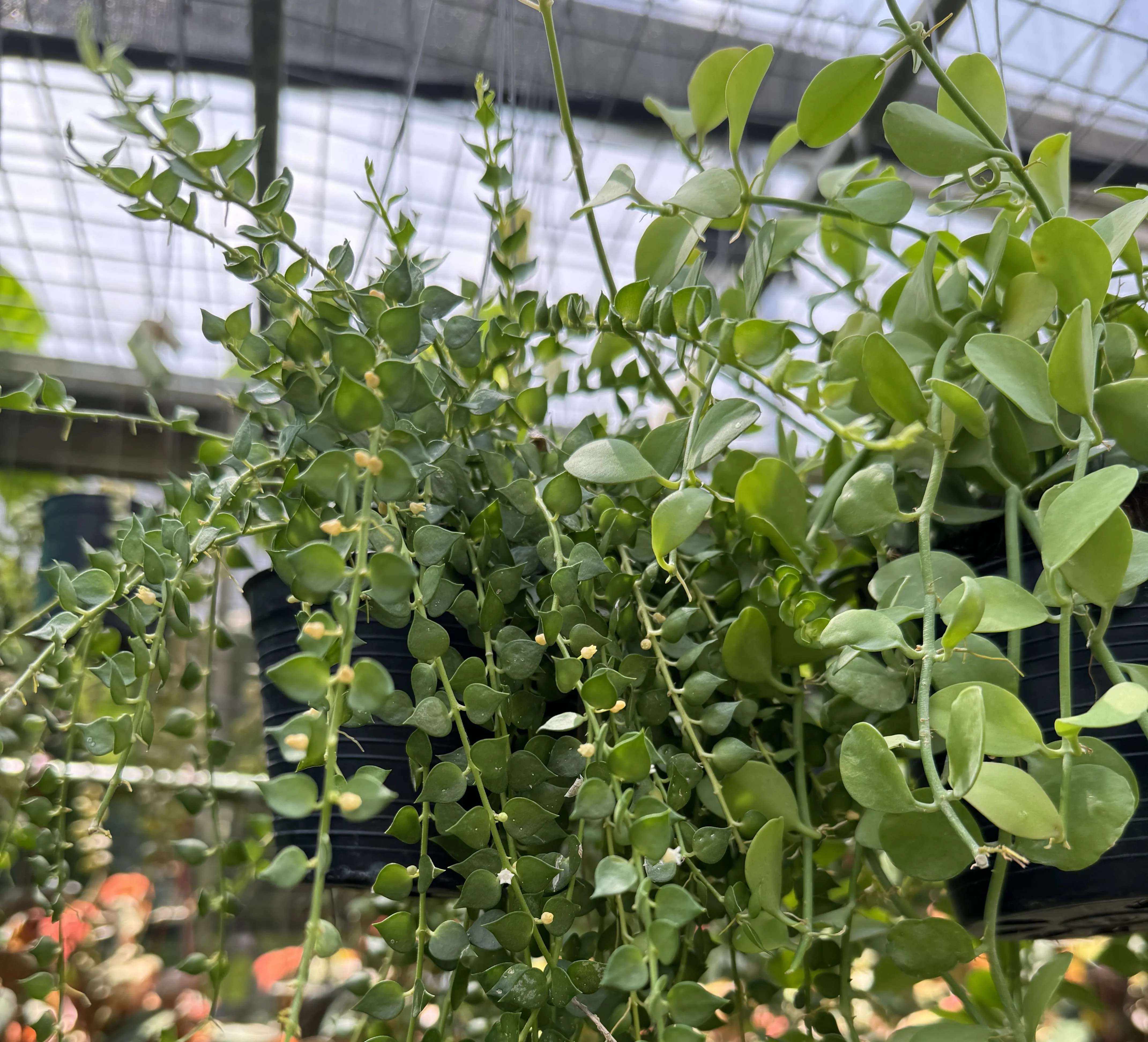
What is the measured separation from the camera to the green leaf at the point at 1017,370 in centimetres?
35

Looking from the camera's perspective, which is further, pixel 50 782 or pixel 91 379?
pixel 91 379

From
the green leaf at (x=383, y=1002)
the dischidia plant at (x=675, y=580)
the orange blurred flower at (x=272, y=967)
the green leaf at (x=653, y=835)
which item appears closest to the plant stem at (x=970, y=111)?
the dischidia plant at (x=675, y=580)

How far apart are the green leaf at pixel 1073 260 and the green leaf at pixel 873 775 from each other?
0.70ft

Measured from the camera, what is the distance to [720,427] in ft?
1.22

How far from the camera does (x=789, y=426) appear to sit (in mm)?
1139

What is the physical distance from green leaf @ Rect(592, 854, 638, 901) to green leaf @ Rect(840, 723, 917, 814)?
0.08 m

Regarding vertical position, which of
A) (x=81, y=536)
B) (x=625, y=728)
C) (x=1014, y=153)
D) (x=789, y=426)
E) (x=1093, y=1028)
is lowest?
(x=1093, y=1028)

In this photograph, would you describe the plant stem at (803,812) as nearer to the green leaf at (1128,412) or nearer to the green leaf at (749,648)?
the green leaf at (749,648)

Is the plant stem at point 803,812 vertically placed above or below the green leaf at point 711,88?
below

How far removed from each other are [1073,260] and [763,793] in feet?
0.87

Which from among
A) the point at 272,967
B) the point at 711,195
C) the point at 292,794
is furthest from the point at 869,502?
the point at 272,967

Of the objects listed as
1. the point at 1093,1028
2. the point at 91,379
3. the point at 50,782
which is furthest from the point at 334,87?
the point at 1093,1028

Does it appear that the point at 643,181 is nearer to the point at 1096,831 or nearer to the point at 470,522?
the point at 470,522

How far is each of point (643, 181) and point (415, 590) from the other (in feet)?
2.61
